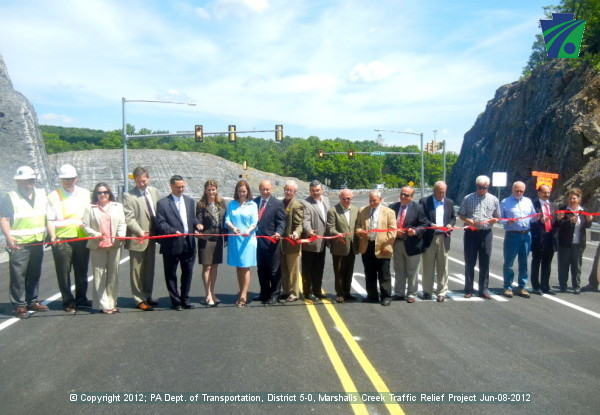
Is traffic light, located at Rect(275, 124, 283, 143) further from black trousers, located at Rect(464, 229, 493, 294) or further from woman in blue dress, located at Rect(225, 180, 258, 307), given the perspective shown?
woman in blue dress, located at Rect(225, 180, 258, 307)

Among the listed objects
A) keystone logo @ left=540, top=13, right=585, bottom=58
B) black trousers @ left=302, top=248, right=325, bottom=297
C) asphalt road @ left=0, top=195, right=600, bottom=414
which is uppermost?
keystone logo @ left=540, top=13, right=585, bottom=58

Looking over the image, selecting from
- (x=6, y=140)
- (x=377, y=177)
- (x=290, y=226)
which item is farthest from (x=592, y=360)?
(x=377, y=177)

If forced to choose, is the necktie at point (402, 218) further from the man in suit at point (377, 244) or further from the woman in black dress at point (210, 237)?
the woman in black dress at point (210, 237)

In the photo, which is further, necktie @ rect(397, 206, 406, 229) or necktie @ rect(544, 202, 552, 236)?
necktie @ rect(544, 202, 552, 236)

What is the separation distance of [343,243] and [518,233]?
3033mm

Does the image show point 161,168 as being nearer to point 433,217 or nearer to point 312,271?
point 312,271

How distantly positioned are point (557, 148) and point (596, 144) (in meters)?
3.86

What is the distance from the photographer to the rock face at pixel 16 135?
22859 mm

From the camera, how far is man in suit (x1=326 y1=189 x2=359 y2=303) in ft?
27.0

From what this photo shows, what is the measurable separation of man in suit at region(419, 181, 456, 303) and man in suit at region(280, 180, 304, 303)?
6.73ft

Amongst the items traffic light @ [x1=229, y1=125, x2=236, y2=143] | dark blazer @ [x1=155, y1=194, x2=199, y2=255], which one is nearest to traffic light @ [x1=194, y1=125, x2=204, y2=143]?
traffic light @ [x1=229, y1=125, x2=236, y2=143]

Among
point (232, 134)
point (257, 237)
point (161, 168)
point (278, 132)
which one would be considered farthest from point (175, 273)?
point (161, 168)

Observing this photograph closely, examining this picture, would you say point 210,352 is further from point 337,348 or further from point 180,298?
point 180,298

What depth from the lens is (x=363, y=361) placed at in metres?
5.43
